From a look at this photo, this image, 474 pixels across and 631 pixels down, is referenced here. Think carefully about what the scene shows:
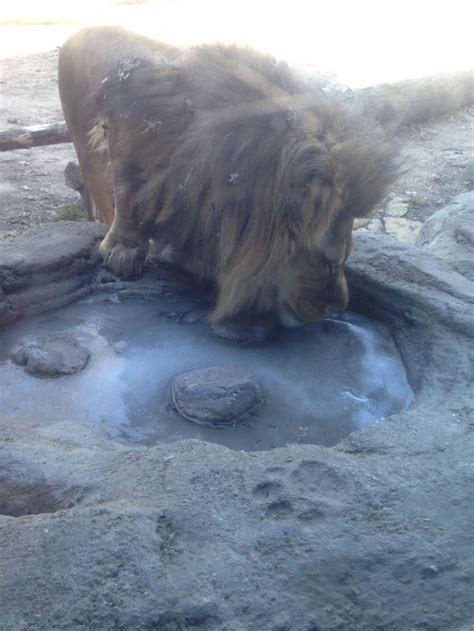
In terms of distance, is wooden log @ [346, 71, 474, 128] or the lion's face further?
wooden log @ [346, 71, 474, 128]

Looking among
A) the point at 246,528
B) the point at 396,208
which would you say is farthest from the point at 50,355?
the point at 396,208

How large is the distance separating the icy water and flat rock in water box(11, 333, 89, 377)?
3 cm

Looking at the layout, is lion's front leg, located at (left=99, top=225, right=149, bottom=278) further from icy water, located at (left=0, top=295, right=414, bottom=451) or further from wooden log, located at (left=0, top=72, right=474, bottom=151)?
wooden log, located at (left=0, top=72, right=474, bottom=151)

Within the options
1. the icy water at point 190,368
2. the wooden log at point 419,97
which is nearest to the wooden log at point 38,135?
the icy water at point 190,368

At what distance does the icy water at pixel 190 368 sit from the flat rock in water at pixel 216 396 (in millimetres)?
41

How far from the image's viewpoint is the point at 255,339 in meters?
3.36

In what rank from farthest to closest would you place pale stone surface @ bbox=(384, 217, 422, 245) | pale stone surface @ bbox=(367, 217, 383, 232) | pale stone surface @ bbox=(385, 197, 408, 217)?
pale stone surface @ bbox=(385, 197, 408, 217), pale stone surface @ bbox=(367, 217, 383, 232), pale stone surface @ bbox=(384, 217, 422, 245)

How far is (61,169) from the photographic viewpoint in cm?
669

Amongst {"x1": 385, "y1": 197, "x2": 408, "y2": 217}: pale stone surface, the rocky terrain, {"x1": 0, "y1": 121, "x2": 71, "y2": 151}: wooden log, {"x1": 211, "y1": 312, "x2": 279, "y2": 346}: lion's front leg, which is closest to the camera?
the rocky terrain

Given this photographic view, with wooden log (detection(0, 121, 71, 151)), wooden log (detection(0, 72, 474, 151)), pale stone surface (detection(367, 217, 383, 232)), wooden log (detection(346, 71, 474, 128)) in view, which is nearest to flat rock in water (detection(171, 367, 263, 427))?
wooden log (detection(0, 121, 71, 151))

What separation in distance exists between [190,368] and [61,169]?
3.99 m

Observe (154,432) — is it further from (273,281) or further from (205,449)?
(273,281)

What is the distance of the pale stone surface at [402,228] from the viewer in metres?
5.66

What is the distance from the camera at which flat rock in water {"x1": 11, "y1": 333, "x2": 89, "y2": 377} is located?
3053 mm
